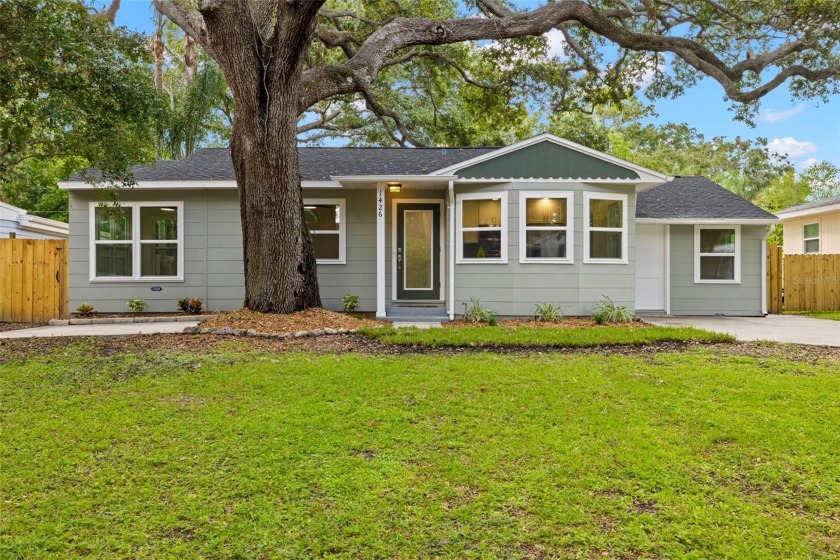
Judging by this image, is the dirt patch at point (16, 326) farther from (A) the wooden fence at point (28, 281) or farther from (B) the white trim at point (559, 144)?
(B) the white trim at point (559, 144)

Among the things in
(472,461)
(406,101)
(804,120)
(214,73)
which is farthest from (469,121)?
(804,120)

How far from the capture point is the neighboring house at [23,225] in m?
→ 13.7

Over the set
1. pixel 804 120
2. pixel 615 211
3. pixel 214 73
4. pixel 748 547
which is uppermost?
pixel 804 120

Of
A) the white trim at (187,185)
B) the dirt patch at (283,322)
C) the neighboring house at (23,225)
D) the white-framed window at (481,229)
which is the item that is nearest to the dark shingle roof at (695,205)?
the white-framed window at (481,229)

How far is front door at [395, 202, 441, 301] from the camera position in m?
10.7

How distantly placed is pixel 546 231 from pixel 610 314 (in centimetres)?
199

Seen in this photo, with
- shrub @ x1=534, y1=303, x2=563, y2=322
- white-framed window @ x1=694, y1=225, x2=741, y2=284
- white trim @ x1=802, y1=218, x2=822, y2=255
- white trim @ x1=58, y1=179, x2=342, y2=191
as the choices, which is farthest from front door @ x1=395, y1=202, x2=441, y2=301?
white trim @ x1=802, y1=218, x2=822, y2=255

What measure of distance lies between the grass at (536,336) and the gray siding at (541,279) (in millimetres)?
1828

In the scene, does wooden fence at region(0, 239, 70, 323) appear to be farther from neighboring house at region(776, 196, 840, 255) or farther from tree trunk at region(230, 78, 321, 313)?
neighboring house at region(776, 196, 840, 255)

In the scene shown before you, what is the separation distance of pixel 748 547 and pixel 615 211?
8328mm

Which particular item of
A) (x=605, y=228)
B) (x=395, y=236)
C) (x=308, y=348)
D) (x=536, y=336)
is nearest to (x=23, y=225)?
(x=395, y=236)

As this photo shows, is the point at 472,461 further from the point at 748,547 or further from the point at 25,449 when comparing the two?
the point at 25,449

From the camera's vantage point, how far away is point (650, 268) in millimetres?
11414

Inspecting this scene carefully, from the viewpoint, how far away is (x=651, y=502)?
8.50ft
